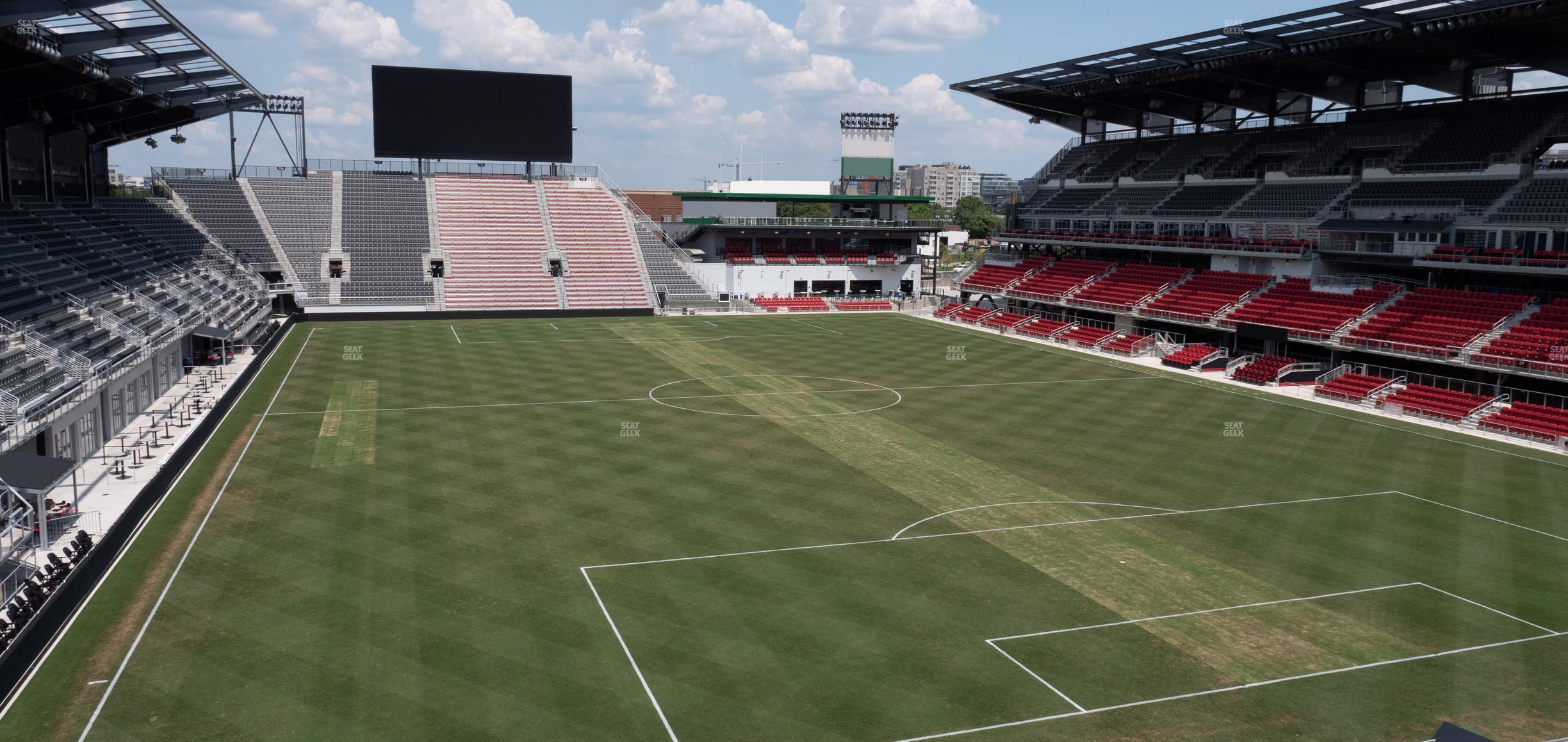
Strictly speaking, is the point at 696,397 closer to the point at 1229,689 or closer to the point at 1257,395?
the point at 1257,395

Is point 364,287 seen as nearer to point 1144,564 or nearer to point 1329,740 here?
point 1144,564

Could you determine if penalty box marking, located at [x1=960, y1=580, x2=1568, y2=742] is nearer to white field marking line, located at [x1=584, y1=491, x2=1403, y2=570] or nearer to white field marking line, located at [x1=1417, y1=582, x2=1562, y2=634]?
white field marking line, located at [x1=1417, y1=582, x2=1562, y2=634]

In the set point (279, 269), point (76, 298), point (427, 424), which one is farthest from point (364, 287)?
point (427, 424)

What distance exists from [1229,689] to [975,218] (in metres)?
163

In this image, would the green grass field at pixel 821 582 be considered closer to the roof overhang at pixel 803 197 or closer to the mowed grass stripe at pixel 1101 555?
the mowed grass stripe at pixel 1101 555

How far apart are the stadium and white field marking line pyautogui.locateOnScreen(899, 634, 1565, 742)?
80 mm

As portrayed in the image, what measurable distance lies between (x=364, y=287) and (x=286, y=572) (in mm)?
50479

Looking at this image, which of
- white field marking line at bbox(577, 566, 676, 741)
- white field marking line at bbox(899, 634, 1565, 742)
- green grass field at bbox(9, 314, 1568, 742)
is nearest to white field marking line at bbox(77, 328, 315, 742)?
green grass field at bbox(9, 314, 1568, 742)

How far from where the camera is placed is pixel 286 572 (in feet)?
63.6

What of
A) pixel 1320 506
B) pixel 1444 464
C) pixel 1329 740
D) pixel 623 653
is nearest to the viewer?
pixel 1329 740

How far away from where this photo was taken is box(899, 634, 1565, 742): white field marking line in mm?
14211

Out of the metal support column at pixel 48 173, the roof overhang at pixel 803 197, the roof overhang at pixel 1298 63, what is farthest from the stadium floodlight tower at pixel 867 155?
the metal support column at pixel 48 173

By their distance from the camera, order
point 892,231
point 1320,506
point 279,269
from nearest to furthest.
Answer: point 1320,506 < point 279,269 < point 892,231

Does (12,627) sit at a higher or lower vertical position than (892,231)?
lower
